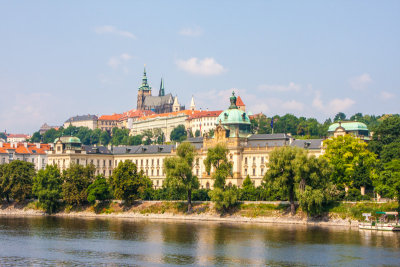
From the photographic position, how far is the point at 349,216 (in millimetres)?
106562

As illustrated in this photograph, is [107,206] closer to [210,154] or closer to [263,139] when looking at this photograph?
[210,154]

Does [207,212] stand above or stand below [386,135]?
below

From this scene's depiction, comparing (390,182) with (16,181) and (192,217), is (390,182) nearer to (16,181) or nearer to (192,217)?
(192,217)

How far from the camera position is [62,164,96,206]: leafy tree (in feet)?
443

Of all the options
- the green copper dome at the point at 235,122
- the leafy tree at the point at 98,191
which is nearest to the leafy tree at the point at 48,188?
the leafy tree at the point at 98,191

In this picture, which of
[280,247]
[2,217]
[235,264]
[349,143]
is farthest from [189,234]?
[2,217]

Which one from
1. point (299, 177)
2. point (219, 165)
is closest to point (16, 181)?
point (219, 165)

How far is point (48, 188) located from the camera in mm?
136750

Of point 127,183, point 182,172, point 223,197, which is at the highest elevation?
point 182,172

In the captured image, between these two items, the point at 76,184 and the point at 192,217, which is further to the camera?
the point at 76,184

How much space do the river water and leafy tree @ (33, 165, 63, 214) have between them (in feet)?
77.8

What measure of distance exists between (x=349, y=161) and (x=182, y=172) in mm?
31441

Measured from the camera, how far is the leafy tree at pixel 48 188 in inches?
5315

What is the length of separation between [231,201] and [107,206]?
99.1 feet
